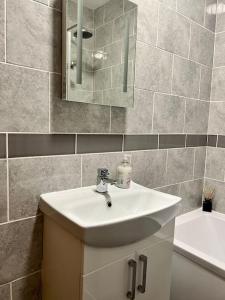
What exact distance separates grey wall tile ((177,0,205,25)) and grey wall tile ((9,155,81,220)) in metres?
1.23

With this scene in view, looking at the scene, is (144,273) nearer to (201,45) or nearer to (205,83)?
(205,83)

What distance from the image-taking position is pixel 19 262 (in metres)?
1.00

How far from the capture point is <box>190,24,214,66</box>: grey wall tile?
1.67 m

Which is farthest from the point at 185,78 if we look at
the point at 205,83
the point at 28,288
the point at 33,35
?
the point at 28,288

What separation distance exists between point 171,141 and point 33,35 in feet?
3.50

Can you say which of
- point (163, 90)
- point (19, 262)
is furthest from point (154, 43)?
point (19, 262)

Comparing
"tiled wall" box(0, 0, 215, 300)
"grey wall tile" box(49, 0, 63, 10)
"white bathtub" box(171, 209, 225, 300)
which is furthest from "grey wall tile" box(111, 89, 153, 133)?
"white bathtub" box(171, 209, 225, 300)

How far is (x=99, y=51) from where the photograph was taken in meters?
1.15

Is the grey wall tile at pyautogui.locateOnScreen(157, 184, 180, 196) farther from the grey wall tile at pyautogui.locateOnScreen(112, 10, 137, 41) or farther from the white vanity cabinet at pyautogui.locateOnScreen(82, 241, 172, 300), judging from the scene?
the grey wall tile at pyautogui.locateOnScreen(112, 10, 137, 41)

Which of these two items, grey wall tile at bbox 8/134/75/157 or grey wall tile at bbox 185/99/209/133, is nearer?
grey wall tile at bbox 8/134/75/157

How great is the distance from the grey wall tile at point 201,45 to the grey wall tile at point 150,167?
77cm

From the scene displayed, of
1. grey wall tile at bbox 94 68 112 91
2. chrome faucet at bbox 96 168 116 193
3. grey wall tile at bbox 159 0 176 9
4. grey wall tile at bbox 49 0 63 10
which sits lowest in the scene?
chrome faucet at bbox 96 168 116 193

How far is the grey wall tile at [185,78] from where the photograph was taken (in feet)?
5.16

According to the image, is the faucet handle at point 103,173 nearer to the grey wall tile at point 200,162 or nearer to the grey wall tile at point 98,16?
the grey wall tile at point 98,16
